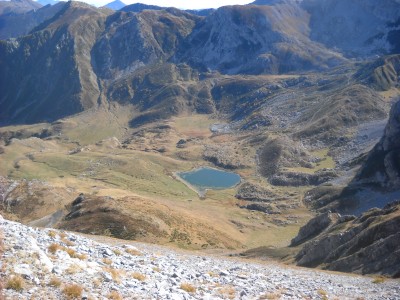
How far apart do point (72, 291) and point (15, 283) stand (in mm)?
2513

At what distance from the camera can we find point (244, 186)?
173125 mm

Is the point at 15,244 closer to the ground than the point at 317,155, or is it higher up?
higher up

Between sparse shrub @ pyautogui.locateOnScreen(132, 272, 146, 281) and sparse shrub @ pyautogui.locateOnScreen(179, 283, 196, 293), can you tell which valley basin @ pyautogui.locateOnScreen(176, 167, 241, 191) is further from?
sparse shrub @ pyautogui.locateOnScreen(179, 283, 196, 293)

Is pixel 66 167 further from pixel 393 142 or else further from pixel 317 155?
pixel 393 142

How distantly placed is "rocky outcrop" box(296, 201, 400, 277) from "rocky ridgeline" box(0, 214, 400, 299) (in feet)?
31.8

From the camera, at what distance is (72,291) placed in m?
18.8

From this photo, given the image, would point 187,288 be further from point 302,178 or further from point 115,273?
point 302,178

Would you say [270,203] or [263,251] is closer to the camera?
[263,251]

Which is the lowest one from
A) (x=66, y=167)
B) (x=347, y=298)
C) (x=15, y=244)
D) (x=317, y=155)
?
(x=66, y=167)

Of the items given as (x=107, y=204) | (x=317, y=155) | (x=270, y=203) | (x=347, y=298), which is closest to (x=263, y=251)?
(x=107, y=204)

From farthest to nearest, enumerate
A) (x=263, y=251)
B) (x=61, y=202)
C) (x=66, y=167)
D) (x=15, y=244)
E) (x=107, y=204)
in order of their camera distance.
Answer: (x=66, y=167) < (x=61, y=202) < (x=107, y=204) < (x=263, y=251) < (x=15, y=244)

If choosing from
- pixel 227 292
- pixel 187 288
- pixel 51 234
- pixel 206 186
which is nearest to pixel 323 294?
pixel 227 292

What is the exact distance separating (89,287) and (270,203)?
135 metres

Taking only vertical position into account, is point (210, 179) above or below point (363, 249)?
below
